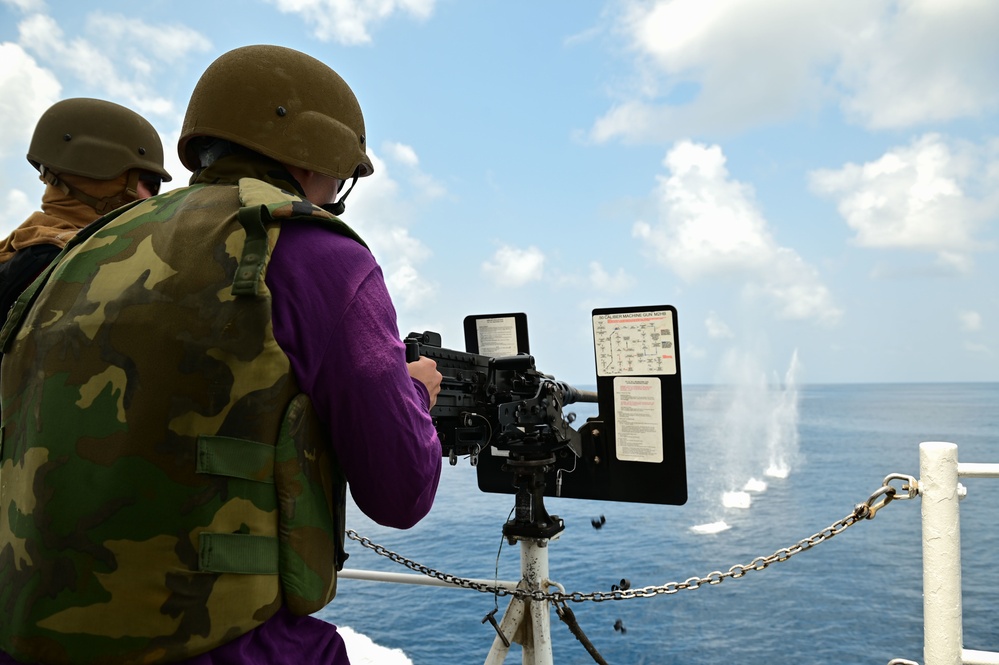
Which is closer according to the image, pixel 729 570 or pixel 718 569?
pixel 729 570

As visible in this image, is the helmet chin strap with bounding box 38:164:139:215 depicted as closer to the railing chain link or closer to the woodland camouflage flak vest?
the railing chain link

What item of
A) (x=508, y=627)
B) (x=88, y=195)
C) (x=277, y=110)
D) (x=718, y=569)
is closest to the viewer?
(x=277, y=110)

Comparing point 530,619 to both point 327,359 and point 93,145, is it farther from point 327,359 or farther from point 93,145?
point 93,145

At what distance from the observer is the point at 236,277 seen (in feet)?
5.02

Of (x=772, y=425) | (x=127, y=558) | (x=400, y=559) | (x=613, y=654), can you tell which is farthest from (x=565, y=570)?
(x=772, y=425)

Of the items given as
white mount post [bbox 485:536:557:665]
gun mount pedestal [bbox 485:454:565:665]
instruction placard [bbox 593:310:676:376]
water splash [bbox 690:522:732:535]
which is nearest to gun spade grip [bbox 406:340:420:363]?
gun mount pedestal [bbox 485:454:565:665]

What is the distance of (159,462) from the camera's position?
1511 mm

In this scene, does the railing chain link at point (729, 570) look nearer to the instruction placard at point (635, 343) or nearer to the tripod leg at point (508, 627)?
the tripod leg at point (508, 627)

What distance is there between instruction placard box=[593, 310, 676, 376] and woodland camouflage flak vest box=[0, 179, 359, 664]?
9.20 ft

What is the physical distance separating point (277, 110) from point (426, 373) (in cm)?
84

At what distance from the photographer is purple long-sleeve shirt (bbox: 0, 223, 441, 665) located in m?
1.62

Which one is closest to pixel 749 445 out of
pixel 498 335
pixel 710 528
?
pixel 710 528

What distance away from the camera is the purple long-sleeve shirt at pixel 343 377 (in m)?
1.62

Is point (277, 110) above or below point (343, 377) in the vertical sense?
above
